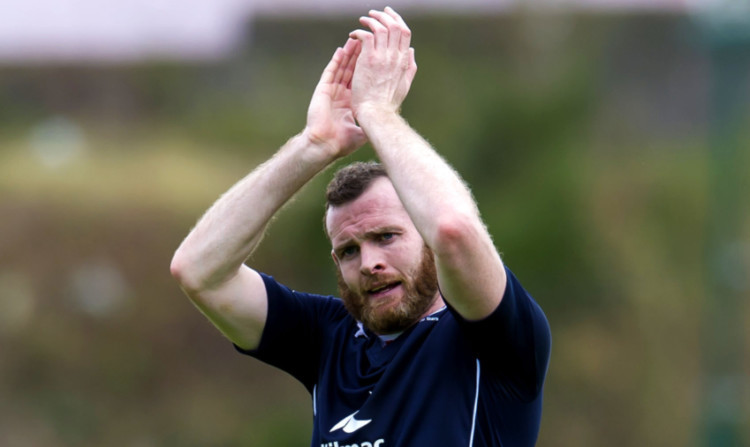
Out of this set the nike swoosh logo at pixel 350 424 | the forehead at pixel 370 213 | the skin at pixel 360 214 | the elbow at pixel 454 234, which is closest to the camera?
the elbow at pixel 454 234

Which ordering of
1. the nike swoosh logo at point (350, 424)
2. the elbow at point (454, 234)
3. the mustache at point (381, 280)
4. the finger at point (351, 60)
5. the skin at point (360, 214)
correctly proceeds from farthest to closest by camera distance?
1. the finger at point (351, 60)
2. the mustache at point (381, 280)
3. the nike swoosh logo at point (350, 424)
4. the skin at point (360, 214)
5. the elbow at point (454, 234)

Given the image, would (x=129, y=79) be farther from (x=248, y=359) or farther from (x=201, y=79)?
(x=248, y=359)

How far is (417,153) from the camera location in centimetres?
367

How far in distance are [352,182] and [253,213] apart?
396 mm

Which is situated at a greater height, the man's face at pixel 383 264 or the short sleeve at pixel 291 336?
the man's face at pixel 383 264

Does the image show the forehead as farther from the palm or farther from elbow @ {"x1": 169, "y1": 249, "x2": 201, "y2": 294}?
elbow @ {"x1": 169, "y1": 249, "x2": 201, "y2": 294}

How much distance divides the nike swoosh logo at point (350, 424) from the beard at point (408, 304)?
323 mm

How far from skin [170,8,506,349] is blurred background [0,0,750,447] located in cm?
836

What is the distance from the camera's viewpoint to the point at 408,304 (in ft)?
12.9

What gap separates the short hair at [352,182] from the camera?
418 centimetres

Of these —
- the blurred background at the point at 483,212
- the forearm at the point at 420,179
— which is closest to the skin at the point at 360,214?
the forearm at the point at 420,179

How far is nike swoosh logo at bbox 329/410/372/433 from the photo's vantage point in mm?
3816

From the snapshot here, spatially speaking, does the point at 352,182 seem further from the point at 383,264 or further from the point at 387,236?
the point at 383,264

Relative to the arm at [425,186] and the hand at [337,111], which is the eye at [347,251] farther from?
the arm at [425,186]
